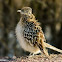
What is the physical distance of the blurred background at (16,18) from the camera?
43.9 feet

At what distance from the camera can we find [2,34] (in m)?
13.9

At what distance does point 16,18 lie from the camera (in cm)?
1343

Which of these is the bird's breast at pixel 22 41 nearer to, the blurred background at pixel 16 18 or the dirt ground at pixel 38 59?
the dirt ground at pixel 38 59

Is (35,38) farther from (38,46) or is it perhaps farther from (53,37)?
(53,37)

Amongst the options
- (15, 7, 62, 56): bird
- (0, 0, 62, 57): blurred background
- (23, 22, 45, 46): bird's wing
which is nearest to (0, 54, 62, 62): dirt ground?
(15, 7, 62, 56): bird

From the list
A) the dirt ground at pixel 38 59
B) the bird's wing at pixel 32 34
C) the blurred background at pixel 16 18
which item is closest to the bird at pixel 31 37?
the bird's wing at pixel 32 34

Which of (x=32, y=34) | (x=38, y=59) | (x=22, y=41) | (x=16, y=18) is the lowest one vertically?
(x=16, y=18)

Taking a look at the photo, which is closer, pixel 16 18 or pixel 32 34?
pixel 32 34

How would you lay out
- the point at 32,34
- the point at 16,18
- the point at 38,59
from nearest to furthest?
the point at 38,59
the point at 32,34
the point at 16,18

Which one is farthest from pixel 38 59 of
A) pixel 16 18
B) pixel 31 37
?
pixel 16 18

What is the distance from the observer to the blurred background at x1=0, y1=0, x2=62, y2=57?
526 inches

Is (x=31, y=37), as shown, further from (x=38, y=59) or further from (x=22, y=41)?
(x=38, y=59)

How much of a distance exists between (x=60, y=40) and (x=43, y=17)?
1.43m

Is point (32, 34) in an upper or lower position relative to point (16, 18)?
upper
